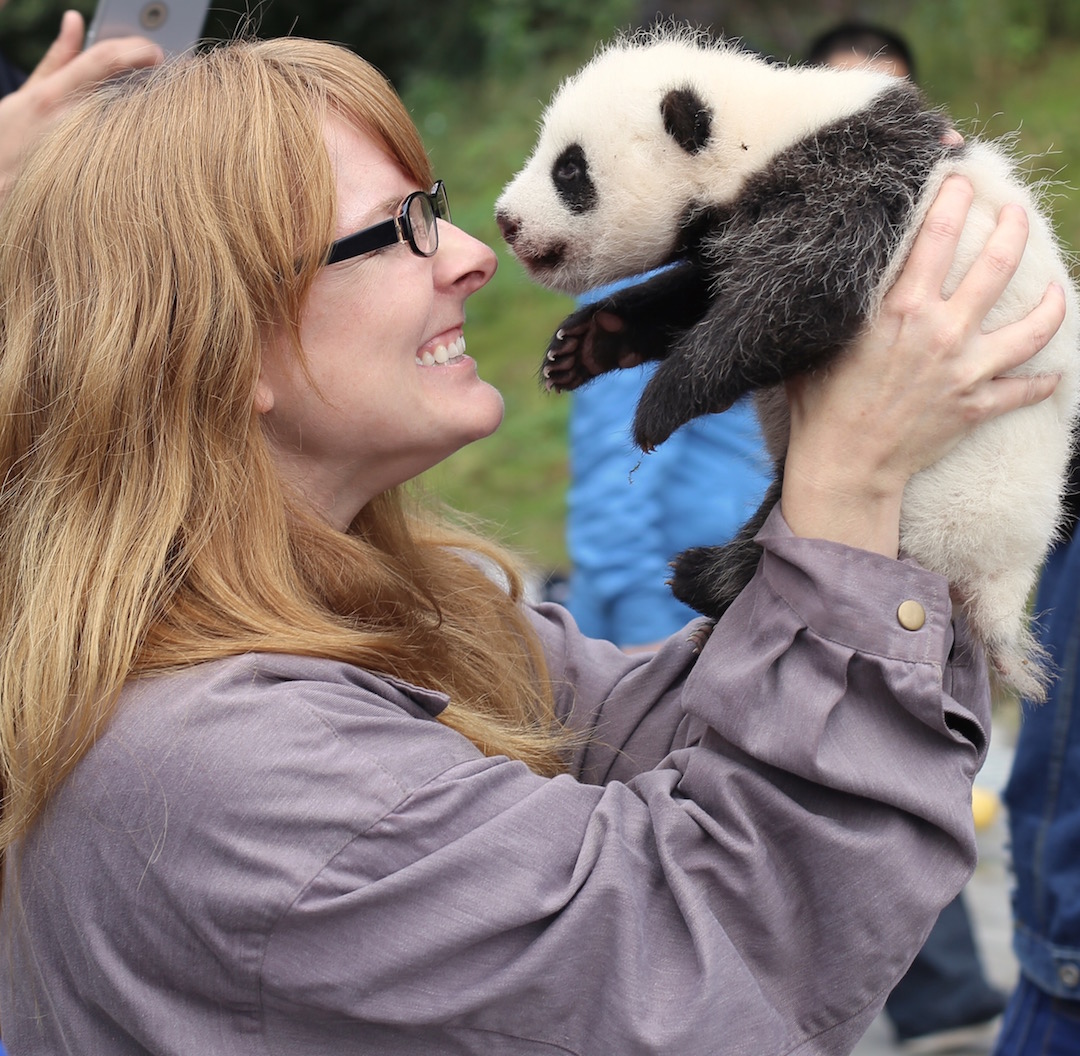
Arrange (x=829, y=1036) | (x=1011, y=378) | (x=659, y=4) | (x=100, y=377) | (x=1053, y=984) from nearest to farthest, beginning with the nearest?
(x=829, y=1036) → (x=100, y=377) → (x=1011, y=378) → (x=1053, y=984) → (x=659, y=4)

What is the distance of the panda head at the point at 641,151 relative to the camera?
6.32ft

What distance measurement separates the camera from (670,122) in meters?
1.96

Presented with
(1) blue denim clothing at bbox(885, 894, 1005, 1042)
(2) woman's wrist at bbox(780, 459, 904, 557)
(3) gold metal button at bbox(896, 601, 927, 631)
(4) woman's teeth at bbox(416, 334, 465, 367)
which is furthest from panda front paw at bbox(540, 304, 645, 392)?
(1) blue denim clothing at bbox(885, 894, 1005, 1042)

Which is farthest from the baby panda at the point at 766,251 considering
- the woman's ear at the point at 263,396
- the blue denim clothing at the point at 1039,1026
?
the blue denim clothing at the point at 1039,1026

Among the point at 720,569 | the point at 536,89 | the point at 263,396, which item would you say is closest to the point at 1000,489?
the point at 720,569

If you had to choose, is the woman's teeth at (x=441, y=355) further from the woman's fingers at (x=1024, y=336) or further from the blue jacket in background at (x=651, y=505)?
the blue jacket in background at (x=651, y=505)

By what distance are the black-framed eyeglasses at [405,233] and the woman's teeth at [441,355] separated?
140 mm

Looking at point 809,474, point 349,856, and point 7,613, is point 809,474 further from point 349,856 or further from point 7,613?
point 7,613

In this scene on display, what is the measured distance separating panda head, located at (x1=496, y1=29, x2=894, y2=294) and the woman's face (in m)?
0.40

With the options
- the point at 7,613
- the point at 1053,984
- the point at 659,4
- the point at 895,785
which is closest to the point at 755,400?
the point at 895,785

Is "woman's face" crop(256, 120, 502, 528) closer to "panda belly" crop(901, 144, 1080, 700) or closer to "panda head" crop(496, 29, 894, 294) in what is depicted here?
"panda head" crop(496, 29, 894, 294)

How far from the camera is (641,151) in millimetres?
2025

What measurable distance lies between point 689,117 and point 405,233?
1.92 ft

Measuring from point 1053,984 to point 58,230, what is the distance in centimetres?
224
